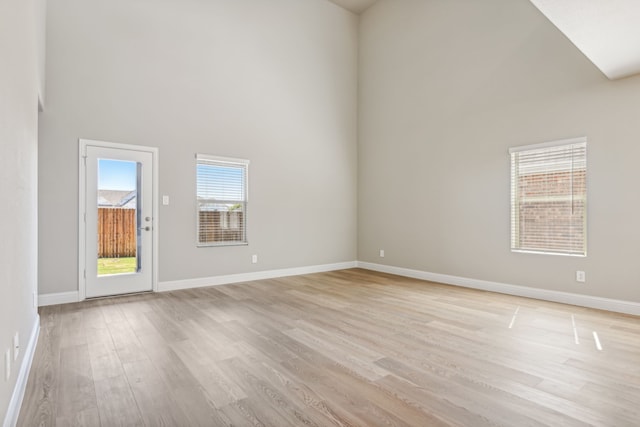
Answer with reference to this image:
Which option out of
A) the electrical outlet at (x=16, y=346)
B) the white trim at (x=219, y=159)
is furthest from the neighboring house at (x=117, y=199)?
the electrical outlet at (x=16, y=346)

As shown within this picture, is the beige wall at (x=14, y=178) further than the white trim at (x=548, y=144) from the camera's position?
No

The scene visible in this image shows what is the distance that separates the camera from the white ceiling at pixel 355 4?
23.9ft

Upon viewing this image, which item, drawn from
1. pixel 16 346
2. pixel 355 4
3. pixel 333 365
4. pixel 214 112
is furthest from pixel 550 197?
pixel 16 346

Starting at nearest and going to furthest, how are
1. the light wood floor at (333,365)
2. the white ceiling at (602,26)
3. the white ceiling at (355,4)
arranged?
the light wood floor at (333,365), the white ceiling at (602,26), the white ceiling at (355,4)

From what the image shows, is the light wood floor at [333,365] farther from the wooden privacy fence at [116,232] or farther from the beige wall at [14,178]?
the wooden privacy fence at [116,232]

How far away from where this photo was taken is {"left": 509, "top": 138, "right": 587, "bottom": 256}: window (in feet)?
14.7

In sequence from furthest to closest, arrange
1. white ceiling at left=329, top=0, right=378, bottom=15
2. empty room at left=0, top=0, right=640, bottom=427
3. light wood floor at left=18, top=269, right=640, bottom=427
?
white ceiling at left=329, top=0, right=378, bottom=15 < empty room at left=0, top=0, right=640, bottom=427 < light wood floor at left=18, top=269, right=640, bottom=427

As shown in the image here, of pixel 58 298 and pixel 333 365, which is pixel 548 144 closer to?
pixel 333 365

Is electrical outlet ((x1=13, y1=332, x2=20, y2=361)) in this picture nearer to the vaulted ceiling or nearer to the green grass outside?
the green grass outside

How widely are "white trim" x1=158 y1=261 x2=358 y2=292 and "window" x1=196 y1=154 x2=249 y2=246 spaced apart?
0.56m

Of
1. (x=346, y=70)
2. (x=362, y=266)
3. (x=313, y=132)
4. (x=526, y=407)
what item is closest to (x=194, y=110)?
(x=313, y=132)

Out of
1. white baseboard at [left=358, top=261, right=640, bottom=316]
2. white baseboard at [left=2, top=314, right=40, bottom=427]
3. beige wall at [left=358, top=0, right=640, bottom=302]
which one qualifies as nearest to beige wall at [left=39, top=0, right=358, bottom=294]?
beige wall at [left=358, top=0, right=640, bottom=302]

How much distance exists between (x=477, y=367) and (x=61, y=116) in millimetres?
5409

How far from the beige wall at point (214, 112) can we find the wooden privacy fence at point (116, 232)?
1.11 ft
